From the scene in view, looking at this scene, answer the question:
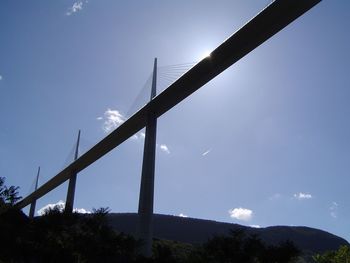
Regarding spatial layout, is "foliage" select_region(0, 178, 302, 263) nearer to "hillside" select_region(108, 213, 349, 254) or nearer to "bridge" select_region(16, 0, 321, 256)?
"bridge" select_region(16, 0, 321, 256)

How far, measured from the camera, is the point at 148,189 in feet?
99.1

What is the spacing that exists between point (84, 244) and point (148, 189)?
757cm

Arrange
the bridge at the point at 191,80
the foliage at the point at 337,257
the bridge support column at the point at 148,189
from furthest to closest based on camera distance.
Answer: the foliage at the point at 337,257, the bridge support column at the point at 148,189, the bridge at the point at 191,80

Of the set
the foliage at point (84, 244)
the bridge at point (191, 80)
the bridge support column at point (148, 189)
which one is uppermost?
the bridge at point (191, 80)

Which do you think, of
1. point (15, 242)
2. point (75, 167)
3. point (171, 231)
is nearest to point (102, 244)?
point (15, 242)

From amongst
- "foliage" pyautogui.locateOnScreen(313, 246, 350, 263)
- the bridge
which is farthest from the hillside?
the bridge

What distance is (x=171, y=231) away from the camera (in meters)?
119

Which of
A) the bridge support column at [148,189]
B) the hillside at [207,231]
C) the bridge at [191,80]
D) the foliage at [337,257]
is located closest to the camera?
the bridge at [191,80]

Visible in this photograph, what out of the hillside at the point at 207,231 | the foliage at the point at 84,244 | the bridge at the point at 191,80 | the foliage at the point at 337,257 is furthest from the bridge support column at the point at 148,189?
the hillside at the point at 207,231

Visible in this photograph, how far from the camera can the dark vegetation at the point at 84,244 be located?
23703 mm

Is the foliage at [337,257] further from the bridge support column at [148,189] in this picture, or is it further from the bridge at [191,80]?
the bridge at [191,80]

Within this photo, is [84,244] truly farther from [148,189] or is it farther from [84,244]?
[148,189]

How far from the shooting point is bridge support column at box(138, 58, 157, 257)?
28.8 meters

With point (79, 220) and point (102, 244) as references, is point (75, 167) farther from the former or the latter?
point (102, 244)
